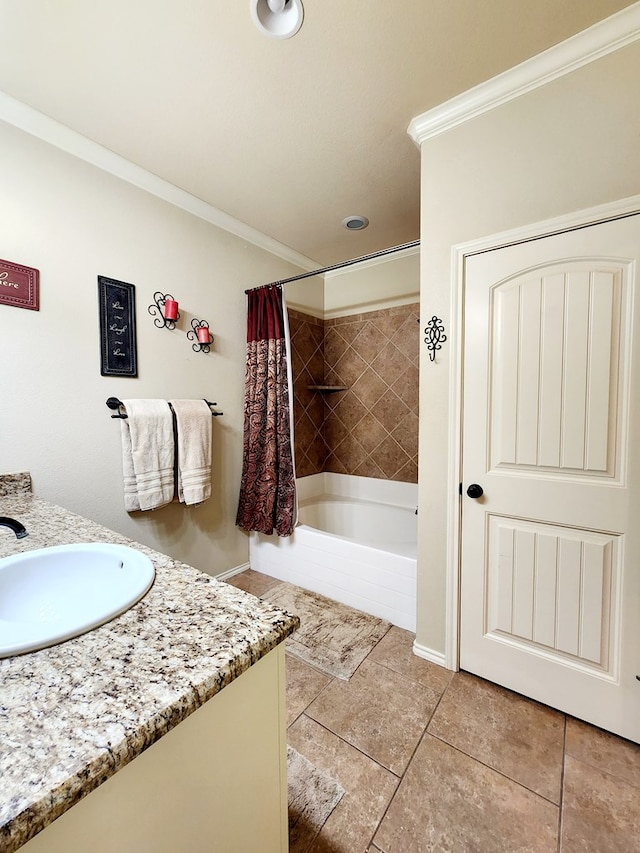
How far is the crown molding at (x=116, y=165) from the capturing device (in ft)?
5.01

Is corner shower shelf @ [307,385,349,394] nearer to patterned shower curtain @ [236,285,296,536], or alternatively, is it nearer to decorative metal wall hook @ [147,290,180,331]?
patterned shower curtain @ [236,285,296,536]

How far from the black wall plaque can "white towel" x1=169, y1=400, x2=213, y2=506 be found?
325 millimetres

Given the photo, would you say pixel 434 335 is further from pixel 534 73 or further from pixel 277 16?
pixel 277 16

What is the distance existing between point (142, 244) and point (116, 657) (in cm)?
210

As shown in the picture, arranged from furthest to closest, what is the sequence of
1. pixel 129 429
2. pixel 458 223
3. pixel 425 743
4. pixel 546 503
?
pixel 129 429, pixel 458 223, pixel 546 503, pixel 425 743

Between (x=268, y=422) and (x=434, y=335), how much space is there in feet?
4.19

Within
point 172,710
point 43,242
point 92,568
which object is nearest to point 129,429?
point 43,242

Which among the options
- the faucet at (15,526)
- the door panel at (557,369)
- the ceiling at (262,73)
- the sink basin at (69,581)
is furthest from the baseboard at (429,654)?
the ceiling at (262,73)

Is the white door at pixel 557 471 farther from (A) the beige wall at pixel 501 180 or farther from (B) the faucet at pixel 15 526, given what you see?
(B) the faucet at pixel 15 526

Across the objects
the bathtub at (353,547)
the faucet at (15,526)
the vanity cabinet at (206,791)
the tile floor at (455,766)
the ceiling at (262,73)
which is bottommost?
the tile floor at (455,766)

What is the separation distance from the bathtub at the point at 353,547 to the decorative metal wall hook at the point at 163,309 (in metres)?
1.59

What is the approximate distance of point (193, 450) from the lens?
6.93 feet

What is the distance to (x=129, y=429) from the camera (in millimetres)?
1885

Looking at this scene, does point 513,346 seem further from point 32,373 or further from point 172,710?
point 32,373
